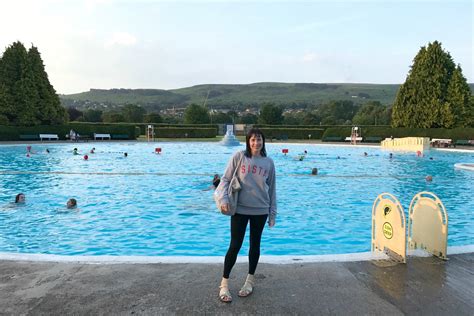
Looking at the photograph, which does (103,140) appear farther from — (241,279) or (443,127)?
(241,279)

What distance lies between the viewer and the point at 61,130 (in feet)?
133

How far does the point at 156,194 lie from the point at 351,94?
6451 inches

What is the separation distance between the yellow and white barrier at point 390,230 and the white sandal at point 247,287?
2.05m

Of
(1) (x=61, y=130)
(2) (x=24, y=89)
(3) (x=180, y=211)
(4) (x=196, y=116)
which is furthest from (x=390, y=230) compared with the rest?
(4) (x=196, y=116)

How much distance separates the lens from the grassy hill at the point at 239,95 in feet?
502

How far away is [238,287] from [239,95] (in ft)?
Answer: 563

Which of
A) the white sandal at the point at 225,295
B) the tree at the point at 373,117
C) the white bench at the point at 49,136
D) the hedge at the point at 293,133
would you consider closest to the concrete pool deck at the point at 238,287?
the white sandal at the point at 225,295

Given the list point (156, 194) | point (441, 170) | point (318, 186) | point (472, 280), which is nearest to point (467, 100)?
point (441, 170)

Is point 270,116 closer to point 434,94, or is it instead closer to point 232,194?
point 434,94

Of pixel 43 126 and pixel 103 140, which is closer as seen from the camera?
pixel 43 126

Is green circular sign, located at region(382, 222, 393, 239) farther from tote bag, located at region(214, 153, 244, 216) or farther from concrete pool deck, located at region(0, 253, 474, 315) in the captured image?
tote bag, located at region(214, 153, 244, 216)

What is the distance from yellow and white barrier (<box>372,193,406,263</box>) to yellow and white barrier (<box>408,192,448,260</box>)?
51 centimetres

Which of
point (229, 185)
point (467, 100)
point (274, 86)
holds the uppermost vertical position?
point (274, 86)

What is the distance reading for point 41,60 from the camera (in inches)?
1619
